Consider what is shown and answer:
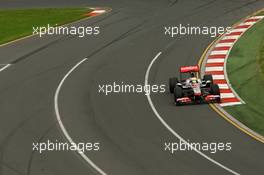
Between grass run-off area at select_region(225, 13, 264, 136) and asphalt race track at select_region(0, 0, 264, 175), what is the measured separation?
4.14ft

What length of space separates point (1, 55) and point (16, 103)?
9.35 metres

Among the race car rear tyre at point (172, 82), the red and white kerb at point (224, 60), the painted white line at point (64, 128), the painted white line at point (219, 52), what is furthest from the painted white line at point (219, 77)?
the painted white line at point (64, 128)

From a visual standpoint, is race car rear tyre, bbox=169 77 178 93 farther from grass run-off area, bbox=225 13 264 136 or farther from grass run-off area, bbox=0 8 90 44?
grass run-off area, bbox=0 8 90 44

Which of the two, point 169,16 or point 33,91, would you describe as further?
point 169,16

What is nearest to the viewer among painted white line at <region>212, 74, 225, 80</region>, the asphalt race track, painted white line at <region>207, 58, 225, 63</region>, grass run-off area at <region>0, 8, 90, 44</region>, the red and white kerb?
the asphalt race track

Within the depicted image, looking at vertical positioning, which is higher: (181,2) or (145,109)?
(181,2)

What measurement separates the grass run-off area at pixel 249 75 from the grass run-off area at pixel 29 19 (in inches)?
568

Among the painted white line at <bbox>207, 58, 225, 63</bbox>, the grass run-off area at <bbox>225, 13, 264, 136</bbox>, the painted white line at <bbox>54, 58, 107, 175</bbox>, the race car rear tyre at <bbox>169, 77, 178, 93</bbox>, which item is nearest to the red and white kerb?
the painted white line at <bbox>207, 58, 225, 63</bbox>

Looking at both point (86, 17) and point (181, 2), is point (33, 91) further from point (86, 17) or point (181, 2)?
point (181, 2)

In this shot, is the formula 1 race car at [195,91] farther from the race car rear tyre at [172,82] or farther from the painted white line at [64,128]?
the painted white line at [64,128]

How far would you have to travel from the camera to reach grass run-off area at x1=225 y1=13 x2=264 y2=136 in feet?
94.5

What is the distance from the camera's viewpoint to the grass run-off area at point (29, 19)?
45.7 m

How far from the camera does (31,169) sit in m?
23.9

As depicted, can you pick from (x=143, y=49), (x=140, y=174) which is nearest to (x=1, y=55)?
(x=143, y=49)
